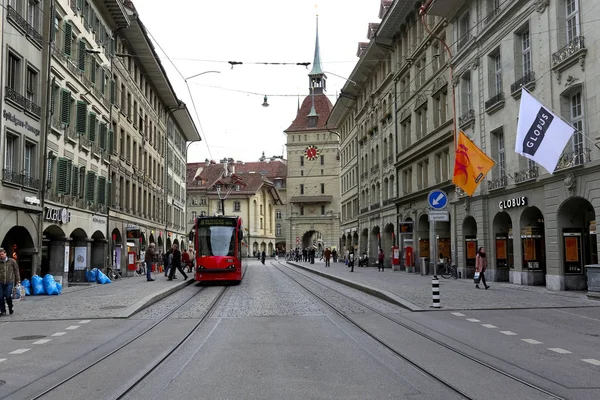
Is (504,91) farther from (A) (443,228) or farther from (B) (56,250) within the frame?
(B) (56,250)

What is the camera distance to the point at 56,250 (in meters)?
26.8

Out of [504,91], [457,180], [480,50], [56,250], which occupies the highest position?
[480,50]

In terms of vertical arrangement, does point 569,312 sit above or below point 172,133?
below

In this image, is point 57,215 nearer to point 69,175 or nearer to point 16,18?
point 69,175

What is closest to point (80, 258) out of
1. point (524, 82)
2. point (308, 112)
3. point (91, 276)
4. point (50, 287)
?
point (91, 276)

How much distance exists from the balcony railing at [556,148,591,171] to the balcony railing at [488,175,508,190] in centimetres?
476

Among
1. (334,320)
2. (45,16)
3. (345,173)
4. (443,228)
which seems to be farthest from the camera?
(345,173)

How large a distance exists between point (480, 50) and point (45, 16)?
60.6ft

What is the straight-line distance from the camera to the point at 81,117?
96.9ft

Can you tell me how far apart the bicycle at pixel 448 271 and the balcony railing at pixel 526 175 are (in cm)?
779

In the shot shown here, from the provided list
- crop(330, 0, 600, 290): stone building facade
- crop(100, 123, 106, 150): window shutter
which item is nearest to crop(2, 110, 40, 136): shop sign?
crop(100, 123, 106, 150): window shutter

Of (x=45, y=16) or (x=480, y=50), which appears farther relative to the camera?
(x=480, y=50)

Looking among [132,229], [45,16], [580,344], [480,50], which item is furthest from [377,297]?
[132,229]

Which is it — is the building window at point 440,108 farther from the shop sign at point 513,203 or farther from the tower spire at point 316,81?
the tower spire at point 316,81
